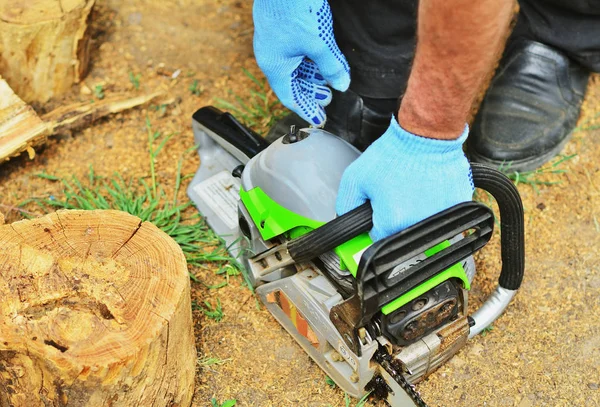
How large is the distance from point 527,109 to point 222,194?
1.28 m

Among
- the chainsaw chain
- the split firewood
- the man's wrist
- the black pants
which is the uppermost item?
the man's wrist

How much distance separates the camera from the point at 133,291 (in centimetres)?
186

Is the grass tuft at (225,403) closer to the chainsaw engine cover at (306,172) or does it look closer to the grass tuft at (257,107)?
the chainsaw engine cover at (306,172)

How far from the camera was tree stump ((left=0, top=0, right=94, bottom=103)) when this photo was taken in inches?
107

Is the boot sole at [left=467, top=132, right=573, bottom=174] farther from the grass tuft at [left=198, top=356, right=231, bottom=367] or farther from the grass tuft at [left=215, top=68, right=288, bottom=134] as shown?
the grass tuft at [left=198, top=356, right=231, bottom=367]

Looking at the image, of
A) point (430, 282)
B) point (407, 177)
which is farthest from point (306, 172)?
point (430, 282)

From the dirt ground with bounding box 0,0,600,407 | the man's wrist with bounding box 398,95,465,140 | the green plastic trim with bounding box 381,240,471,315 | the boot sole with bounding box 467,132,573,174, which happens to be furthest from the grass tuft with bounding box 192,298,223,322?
the boot sole with bounding box 467,132,573,174

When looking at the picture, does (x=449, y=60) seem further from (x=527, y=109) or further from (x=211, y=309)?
(x=527, y=109)

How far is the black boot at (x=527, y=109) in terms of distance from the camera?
285 centimetres

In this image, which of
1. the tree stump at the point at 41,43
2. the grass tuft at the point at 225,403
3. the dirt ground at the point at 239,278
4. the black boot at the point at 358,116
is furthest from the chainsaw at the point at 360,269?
the tree stump at the point at 41,43

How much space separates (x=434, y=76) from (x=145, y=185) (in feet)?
4.78

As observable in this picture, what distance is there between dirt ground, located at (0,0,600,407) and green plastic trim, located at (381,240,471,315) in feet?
1.57

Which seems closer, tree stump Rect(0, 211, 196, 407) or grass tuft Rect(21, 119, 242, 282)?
tree stump Rect(0, 211, 196, 407)

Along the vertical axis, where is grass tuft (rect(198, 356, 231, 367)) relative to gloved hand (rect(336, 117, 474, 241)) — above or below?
below
